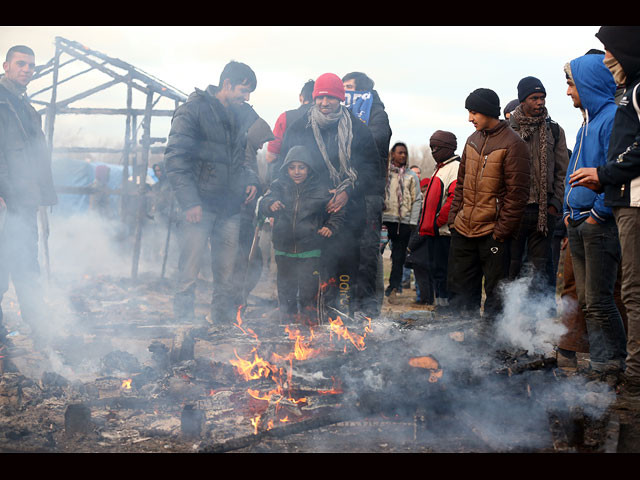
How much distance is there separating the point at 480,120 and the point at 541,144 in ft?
3.29

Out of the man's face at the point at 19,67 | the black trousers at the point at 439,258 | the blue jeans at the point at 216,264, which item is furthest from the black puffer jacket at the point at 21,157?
the black trousers at the point at 439,258

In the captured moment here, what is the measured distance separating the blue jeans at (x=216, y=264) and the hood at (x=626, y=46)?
3912 mm

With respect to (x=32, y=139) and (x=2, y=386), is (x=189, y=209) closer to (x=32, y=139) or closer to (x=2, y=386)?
(x=32, y=139)

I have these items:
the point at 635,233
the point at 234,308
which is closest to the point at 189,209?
the point at 234,308

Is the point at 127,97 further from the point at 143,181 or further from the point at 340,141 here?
the point at 340,141

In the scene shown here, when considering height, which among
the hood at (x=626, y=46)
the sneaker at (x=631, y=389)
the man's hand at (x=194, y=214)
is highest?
the hood at (x=626, y=46)

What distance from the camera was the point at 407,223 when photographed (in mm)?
9281

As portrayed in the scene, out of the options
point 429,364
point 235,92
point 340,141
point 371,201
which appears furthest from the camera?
point 371,201

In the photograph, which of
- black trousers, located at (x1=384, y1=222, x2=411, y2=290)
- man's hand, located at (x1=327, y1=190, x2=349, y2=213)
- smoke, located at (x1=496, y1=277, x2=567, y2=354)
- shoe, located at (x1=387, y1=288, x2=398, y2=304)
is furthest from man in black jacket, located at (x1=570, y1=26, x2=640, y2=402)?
shoe, located at (x1=387, y1=288, x2=398, y2=304)

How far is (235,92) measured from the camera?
6406 millimetres

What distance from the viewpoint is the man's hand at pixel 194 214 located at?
6.14 metres

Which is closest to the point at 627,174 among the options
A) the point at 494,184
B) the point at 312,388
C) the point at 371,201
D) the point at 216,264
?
the point at 494,184

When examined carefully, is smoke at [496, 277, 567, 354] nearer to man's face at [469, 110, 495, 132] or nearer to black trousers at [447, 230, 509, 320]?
black trousers at [447, 230, 509, 320]

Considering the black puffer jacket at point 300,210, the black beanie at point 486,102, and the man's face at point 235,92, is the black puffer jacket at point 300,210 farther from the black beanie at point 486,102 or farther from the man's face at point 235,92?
the black beanie at point 486,102
